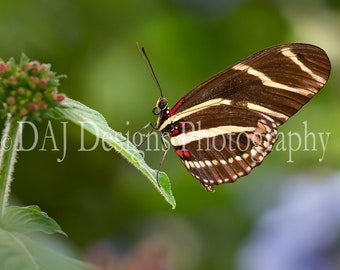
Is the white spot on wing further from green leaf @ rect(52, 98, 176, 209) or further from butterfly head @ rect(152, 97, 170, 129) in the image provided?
green leaf @ rect(52, 98, 176, 209)

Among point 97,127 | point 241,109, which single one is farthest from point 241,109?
point 97,127

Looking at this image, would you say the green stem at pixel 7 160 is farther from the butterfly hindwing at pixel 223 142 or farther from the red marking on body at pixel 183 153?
the red marking on body at pixel 183 153

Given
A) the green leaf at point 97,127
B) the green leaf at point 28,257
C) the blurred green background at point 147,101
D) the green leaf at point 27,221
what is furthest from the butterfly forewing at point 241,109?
the blurred green background at point 147,101

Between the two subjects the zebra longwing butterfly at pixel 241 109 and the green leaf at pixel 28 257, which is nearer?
the green leaf at pixel 28 257

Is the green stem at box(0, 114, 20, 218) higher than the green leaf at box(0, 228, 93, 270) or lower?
higher

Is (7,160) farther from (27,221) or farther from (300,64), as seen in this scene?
(300,64)

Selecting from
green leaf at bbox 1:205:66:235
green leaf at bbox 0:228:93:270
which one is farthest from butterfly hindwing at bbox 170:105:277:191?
green leaf at bbox 0:228:93:270

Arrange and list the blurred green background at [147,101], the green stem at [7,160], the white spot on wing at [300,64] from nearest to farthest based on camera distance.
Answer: the green stem at [7,160], the white spot on wing at [300,64], the blurred green background at [147,101]
